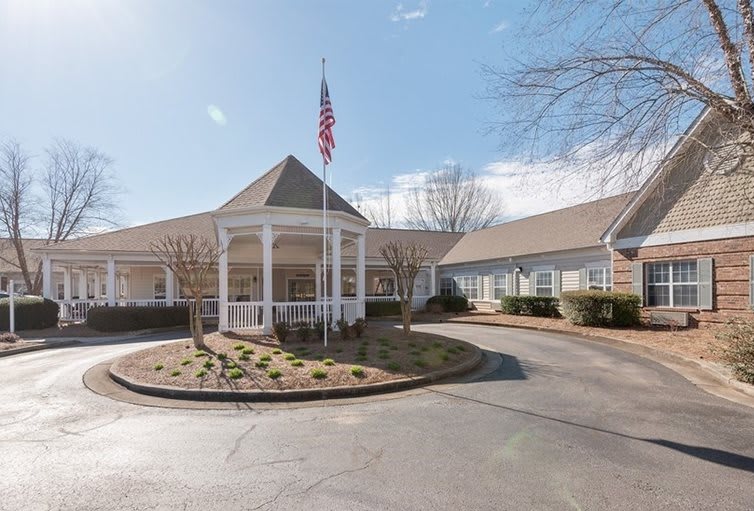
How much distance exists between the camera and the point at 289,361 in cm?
910

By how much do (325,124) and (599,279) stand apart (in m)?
13.4

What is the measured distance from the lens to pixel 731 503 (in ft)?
11.9


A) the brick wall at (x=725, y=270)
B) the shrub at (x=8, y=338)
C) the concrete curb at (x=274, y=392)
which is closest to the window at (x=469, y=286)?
the brick wall at (x=725, y=270)

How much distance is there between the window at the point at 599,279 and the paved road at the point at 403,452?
10062 mm

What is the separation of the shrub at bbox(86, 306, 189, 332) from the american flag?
12326 mm

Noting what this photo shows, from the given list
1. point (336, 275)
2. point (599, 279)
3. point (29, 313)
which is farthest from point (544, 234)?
point (29, 313)

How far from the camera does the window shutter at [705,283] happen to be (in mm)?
12867

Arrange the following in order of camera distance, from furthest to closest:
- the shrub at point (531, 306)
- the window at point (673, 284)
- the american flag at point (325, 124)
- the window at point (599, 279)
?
the shrub at point (531, 306), the window at point (599, 279), the window at point (673, 284), the american flag at point (325, 124)

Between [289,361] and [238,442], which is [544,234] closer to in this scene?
[289,361]

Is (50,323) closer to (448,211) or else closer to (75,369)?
(75,369)

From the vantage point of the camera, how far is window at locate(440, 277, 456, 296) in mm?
27920

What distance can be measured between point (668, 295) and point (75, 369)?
17.7 meters

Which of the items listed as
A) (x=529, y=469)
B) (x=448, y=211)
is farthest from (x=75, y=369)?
(x=448, y=211)

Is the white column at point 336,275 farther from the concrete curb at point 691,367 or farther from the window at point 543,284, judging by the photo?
the window at point 543,284
